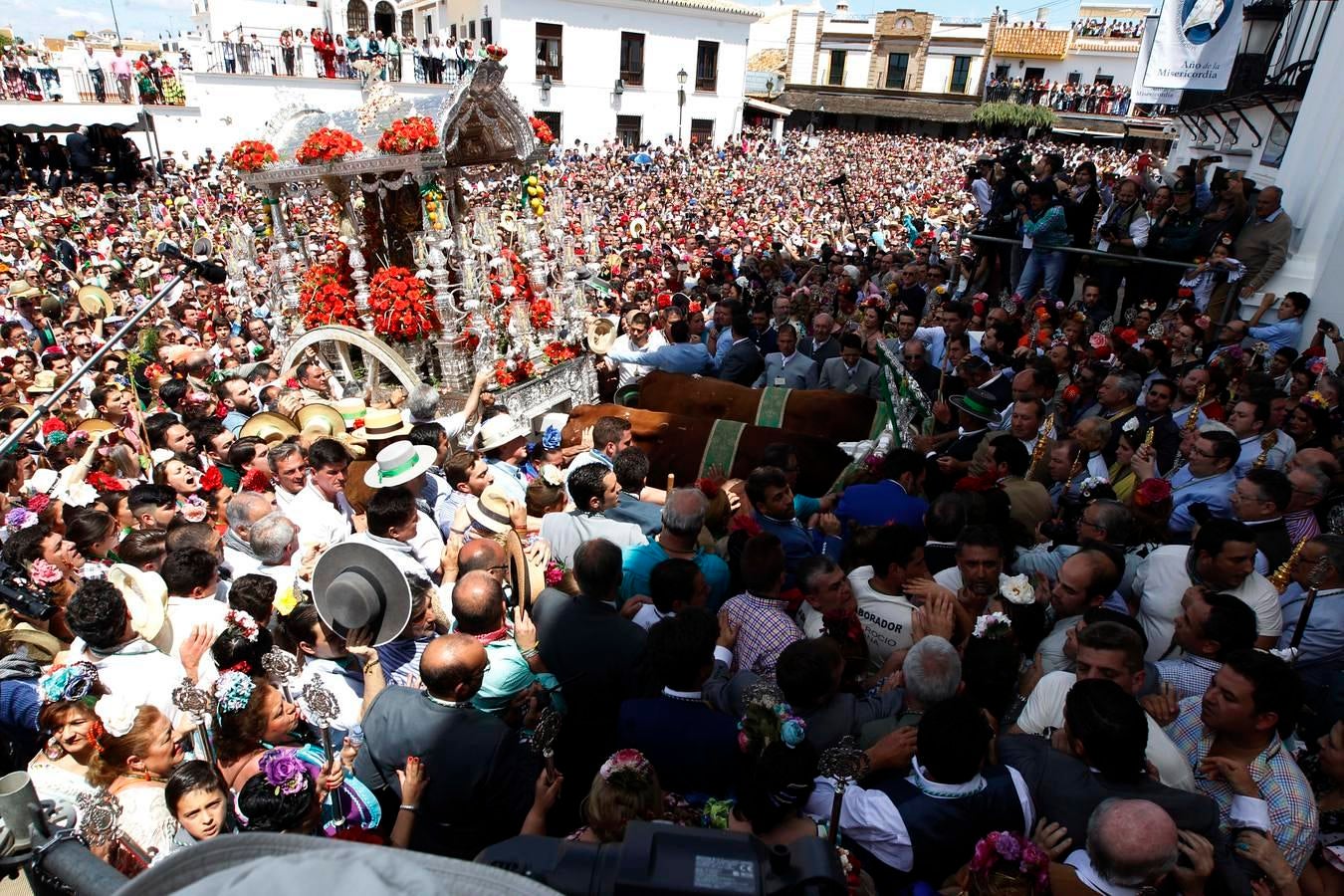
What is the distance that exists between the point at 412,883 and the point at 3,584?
3.86m

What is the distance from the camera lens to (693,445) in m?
6.19

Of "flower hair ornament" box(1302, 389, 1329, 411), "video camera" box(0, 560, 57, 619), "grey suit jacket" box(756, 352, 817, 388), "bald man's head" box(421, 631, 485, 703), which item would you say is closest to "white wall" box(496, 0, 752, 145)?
"grey suit jacket" box(756, 352, 817, 388)

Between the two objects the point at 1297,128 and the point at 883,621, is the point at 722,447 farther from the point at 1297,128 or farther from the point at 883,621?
the point at 1297,128

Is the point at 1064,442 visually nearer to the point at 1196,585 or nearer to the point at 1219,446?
the point at 1219,446

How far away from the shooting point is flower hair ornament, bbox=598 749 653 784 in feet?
7.64

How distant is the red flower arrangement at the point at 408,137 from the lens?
7.27 metres

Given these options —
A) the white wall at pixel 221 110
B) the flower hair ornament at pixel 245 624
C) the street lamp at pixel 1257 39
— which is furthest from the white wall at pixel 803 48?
the flower hair ornament at pixel 245 624

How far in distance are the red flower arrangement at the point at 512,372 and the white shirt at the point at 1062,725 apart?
17.1ft

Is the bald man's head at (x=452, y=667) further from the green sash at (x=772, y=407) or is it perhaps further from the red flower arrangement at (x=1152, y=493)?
the green sash at (x=772, y=407)

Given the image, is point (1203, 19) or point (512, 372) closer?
point (512, 372)

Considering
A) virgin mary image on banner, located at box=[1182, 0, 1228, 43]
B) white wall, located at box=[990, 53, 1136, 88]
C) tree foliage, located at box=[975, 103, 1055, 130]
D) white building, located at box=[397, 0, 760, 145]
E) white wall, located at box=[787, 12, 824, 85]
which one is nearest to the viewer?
virgin mary image on banner, located at box=[1182, 0, 1228, 43]

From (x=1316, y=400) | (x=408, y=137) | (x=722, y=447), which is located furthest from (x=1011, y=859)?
(x=408, y=137)

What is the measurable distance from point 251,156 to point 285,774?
22.0 ft

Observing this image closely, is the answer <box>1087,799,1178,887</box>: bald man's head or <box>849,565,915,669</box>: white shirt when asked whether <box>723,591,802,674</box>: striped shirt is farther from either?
<box>1087,799,1178,887</box>: bald man's head
